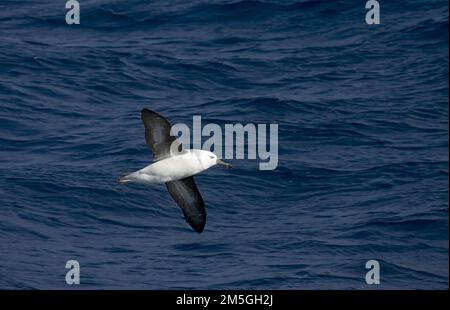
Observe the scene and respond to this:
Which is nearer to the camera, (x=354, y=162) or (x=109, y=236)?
(x=109, y=236)

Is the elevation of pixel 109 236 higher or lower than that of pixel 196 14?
lower

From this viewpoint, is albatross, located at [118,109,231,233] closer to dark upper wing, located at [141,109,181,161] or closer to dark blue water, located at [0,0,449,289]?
Answer: dark upper wing, located at [141,109,181,161]

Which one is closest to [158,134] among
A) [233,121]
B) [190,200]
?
[190,200]

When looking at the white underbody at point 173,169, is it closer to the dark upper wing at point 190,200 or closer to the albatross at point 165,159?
the albatross at point 165,159

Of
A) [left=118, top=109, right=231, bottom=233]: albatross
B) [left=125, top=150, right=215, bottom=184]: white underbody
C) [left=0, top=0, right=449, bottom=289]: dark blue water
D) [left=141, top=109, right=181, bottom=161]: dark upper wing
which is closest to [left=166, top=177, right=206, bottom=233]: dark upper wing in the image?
[left=118, top=109, right=231, bottom=233]: albatross

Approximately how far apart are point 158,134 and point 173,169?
58 cm

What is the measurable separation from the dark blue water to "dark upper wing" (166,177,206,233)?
153cm

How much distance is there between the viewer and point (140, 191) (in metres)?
25.2

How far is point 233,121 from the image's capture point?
27.8m

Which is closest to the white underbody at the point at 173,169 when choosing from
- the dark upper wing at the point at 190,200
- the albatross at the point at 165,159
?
the albatross at the point at 165,159

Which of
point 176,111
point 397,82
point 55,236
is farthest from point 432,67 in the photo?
point 55,236

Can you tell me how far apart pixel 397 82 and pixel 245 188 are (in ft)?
21.3

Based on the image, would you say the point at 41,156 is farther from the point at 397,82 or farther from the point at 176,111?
the point at 397,82

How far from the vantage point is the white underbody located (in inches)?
Answer: 750
